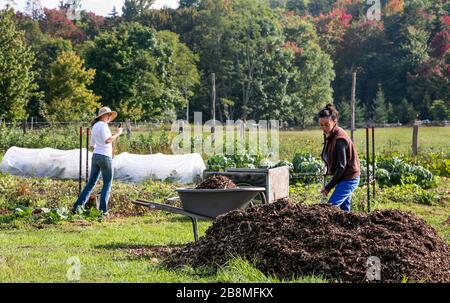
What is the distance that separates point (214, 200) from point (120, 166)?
8.38 metres

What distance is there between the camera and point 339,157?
24.4 feet

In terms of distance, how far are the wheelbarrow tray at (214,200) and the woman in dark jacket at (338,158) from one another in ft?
3.15

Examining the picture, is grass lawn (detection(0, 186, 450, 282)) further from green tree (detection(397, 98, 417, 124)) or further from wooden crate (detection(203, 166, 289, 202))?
green tree (detection(397, 98, 417, 124))

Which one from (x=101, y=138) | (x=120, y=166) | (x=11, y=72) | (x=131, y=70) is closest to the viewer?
(x=101, y=138)

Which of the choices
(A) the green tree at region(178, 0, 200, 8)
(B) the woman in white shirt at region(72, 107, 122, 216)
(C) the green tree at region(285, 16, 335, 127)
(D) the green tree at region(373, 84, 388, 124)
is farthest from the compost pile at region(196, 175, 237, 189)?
(A) the green tree at region(178, 0, 200, 8)

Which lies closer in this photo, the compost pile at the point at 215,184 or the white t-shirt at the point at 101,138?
the compost pile at the point at 215,184

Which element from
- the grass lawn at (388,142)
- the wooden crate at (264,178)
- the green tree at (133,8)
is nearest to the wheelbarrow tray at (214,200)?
the wooden crate at (264,178)

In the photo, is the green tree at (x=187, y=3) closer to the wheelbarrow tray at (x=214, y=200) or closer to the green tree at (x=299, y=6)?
the green tree at (x=299, y=6)

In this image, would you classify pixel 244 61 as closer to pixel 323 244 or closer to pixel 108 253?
pixel 108 253

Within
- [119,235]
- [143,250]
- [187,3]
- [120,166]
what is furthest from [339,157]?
[187,3]

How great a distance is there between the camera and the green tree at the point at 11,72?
3391 cm

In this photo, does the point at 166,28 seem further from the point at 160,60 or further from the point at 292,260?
the point at 292,260

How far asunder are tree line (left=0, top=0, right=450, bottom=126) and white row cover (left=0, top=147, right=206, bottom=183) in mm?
26514

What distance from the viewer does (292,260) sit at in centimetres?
583
